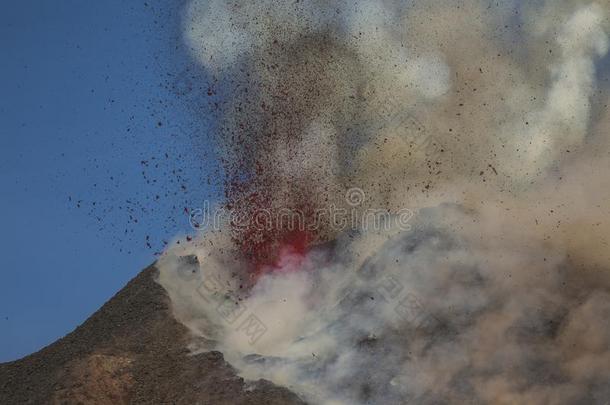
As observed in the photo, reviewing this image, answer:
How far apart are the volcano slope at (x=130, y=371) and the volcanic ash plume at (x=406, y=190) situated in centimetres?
61

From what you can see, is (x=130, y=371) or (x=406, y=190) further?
(x=406, y=190)

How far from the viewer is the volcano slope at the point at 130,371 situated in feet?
57.6

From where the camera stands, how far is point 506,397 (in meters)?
16.8

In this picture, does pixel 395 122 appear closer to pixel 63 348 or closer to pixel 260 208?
pixel 260 208

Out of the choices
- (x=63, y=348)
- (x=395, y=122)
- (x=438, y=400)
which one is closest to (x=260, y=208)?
(x=395, y=122)

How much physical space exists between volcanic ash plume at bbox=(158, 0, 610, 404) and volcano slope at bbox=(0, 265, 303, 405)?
0.61 m

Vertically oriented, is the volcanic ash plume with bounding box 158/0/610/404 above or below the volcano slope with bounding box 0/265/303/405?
above

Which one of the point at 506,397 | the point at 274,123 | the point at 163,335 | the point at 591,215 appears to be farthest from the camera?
the point at 274,123

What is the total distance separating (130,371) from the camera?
18438 millimetres

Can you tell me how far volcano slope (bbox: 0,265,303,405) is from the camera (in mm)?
17547

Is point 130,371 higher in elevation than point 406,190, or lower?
lower

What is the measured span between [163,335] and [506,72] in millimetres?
13272

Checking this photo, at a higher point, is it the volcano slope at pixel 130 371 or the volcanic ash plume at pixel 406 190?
the volcanic ash plume at pixel 406 190

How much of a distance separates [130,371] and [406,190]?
412 inches
